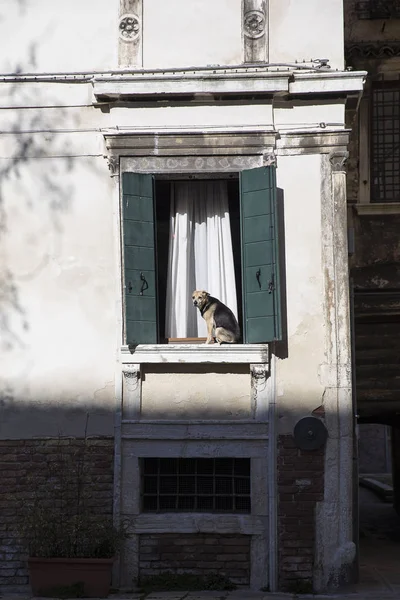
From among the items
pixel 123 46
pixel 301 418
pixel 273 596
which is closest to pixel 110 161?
pixel 123 46

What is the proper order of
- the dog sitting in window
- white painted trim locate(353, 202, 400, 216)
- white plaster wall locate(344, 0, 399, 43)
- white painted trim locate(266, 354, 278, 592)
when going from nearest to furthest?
white painted trim locate(266, 354, 278, 592) < the dog sitting in window < white painted trim locate(353, 202, 400, 216) < white plaster wall locate(344, 0, 399, 43)

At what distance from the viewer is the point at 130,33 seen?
34.9 feet

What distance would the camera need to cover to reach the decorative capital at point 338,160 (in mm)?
10281

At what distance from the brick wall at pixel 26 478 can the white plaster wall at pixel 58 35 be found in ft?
13.9

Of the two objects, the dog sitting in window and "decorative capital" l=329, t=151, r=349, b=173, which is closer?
the dog sitting in window

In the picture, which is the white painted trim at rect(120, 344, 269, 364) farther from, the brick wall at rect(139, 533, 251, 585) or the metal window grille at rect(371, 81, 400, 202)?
the metal window grille at rect(371, 81, 400, 202)

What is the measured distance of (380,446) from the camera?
32531 mm

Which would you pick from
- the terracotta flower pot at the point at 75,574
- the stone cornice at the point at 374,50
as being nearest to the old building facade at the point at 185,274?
the terracotta flower pot at the point at 75,574

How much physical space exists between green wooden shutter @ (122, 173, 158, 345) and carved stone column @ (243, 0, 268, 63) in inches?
72.3

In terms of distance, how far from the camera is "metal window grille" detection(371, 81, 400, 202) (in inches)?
489

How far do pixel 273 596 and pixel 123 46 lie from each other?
20.5 feet

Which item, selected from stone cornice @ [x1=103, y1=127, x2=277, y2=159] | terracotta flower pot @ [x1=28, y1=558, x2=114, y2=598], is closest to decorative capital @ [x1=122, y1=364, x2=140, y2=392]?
terracotta flower pot @ [x1=28, y1=558, x2=114, y2=598]

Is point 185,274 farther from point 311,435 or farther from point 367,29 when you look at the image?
point 367,29

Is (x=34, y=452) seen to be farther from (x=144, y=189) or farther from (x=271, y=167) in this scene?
(x=271, y=167)
